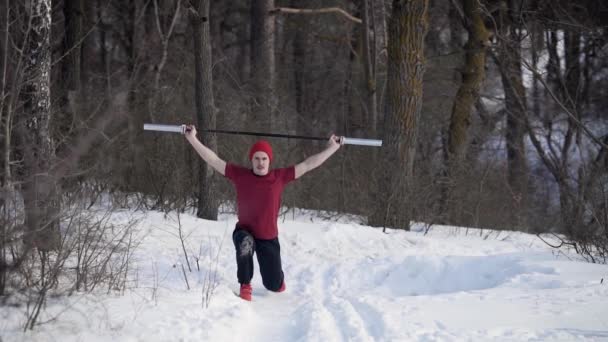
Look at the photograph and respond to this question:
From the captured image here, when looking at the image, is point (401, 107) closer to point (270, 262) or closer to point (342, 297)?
point (270, 262)

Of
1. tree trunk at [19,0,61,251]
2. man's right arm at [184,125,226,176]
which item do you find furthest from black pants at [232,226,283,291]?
tree trunk at [19,0,61,251]

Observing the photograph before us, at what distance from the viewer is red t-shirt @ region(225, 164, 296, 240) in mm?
6473

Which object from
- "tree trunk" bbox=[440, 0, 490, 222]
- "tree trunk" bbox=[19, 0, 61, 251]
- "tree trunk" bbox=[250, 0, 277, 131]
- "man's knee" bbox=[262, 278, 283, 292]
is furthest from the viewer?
"tree trunk" bbox=[440, 0, 490, 222]

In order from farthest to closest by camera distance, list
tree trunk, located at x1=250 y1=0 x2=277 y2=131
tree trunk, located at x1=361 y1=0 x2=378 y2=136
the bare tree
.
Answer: tree trunk, located at x1=361 y1=0 x2=378 y2=136, the bare tree, tree trunk, located at x1=250 y1=0 x2=277 y2=131

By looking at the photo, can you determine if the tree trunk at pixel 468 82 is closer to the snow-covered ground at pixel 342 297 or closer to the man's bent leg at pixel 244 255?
the snow-covered ground at pixel 342 297

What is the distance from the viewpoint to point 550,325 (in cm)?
486

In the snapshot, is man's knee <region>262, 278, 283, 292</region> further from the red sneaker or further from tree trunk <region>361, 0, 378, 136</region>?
tree trunk <region>361, 0, 378, 136</region>

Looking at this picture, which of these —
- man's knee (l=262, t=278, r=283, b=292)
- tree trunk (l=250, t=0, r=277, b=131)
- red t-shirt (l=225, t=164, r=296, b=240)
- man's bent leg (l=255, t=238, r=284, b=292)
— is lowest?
man's knee (l=262, t=278, r=283, b=292)

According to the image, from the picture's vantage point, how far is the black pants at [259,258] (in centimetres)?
633

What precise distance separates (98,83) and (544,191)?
13193 mm

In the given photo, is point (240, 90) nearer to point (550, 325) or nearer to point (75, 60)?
point (75, 60)

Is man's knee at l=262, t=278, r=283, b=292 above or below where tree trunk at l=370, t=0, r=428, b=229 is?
below

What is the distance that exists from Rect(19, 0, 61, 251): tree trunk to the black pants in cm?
185

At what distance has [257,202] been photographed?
6.48m
